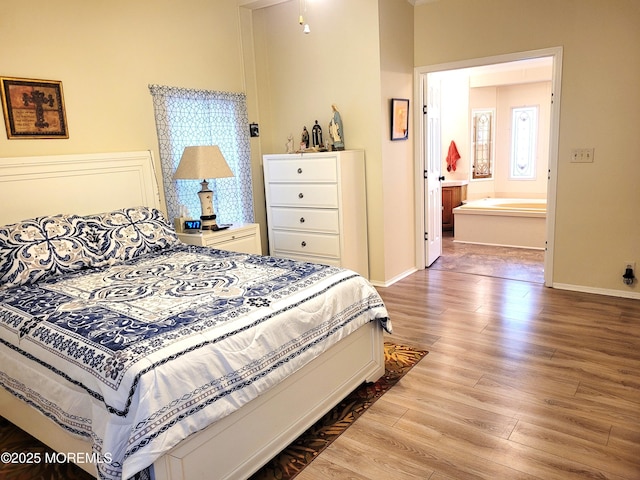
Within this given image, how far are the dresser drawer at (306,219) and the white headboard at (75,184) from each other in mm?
1248

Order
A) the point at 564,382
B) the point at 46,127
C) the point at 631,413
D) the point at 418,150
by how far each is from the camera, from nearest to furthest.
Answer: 1. the point at 631,413
2. the point at 564,382
3. the point at 46,127
4. the point at 418,150

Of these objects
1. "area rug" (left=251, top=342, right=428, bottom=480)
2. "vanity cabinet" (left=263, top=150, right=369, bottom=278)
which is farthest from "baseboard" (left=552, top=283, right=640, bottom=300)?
"area rug" (left=251, top=342, right=428, bottom=480)

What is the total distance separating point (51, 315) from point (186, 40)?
2975mm

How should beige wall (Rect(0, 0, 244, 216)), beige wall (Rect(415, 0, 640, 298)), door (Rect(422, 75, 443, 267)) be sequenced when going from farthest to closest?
door (Rect(422, 75, 443, 267)) < beige wall (Rect(415, 0, 640, 298)) < beige wall (Rect(0, 0, 244, 216))

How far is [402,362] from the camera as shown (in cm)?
310

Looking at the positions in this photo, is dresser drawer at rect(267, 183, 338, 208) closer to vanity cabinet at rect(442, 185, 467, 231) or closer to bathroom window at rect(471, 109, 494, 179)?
vanity cabinet at rect(442, 185, 467, 231)

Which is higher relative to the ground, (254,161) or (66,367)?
(254,161)

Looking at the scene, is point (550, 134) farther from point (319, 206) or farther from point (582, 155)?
point (319, 206)

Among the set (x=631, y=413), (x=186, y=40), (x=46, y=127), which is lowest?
(x=631, y=413)

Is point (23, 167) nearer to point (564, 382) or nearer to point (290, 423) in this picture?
point (290, 423)

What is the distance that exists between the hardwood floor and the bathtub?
6.69ft

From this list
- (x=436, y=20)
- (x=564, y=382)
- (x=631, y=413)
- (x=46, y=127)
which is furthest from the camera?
(x=436, y=20)

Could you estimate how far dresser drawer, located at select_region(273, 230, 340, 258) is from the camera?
4.52 metres

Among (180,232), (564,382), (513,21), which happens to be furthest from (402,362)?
(513,21)
